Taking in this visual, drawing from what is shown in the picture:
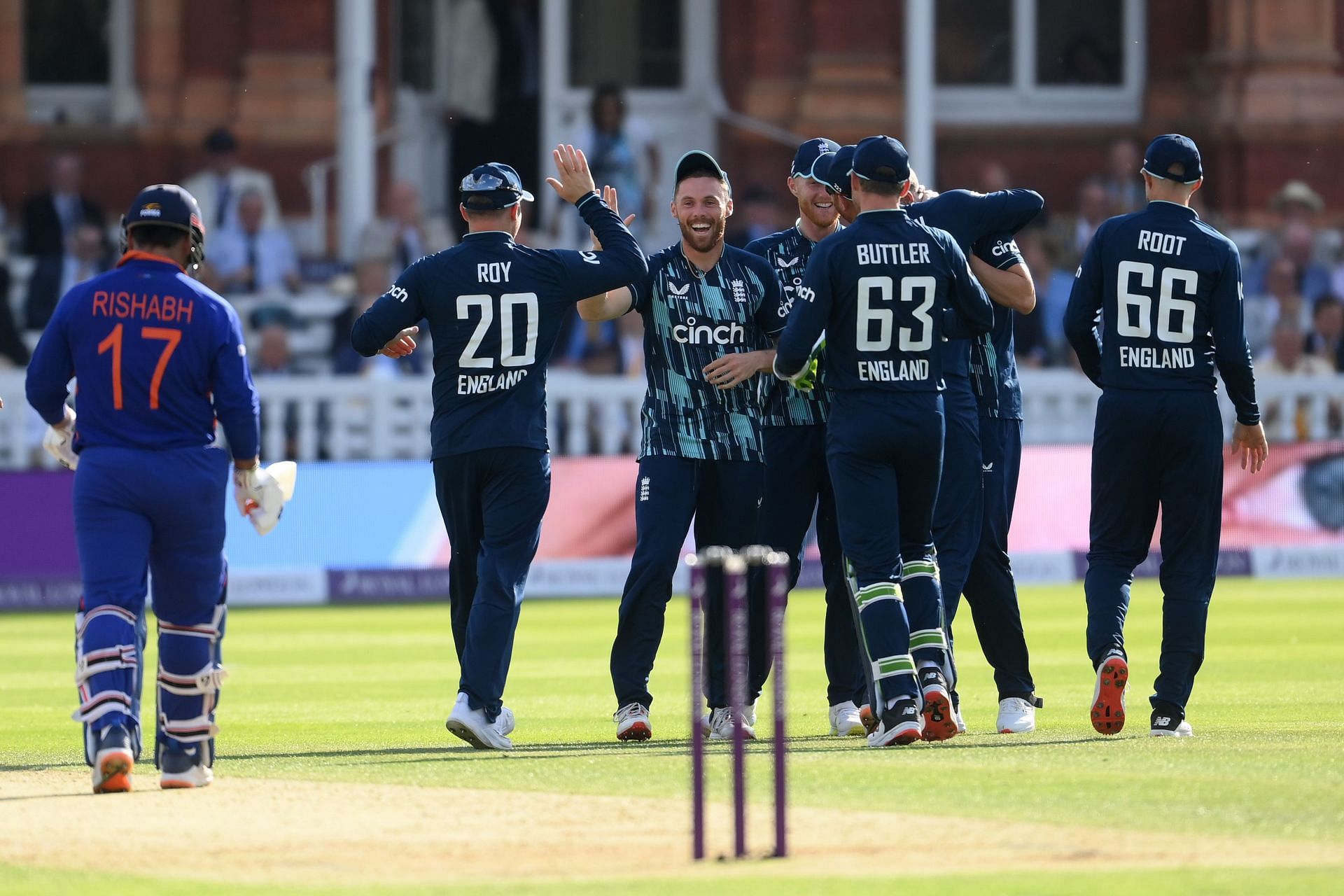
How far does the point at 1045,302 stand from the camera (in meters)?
21.0

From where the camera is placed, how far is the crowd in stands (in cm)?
2022

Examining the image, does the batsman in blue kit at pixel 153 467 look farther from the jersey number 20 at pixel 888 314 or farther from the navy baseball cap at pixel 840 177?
the navy baseball cap at pixel 840 177

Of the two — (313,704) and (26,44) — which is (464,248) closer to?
(313,704)

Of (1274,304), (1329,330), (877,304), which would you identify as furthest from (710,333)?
(1274,304)

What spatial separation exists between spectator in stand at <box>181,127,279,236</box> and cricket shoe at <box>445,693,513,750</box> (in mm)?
12048

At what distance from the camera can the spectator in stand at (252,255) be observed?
67.4 feet

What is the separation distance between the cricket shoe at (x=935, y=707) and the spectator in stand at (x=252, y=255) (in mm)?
12490

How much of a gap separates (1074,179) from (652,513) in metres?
15.6

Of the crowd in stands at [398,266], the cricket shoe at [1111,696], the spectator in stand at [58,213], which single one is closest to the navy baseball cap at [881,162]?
the cricket shoe at [1111,696]

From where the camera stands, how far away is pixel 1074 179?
24.3 m

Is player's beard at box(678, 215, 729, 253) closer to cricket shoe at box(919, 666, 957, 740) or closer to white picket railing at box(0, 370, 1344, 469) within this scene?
cricket shoe at box(919, 666, 957, 740)

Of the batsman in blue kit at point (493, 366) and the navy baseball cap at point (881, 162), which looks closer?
the navy baseball cap at point (881, 162)

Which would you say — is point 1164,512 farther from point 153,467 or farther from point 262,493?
point 153,467

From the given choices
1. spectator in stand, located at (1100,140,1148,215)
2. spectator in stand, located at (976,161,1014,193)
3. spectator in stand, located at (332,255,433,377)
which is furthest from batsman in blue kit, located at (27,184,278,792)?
spectator in stand, located at (1100,140,1148,215)
